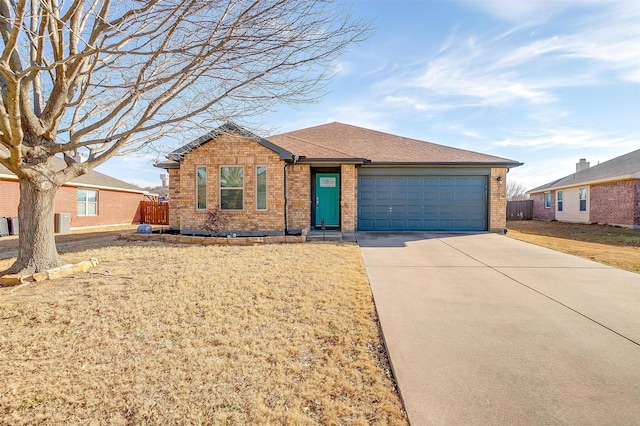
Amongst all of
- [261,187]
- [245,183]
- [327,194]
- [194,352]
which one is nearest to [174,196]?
[245,183]

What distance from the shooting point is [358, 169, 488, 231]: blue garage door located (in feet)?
39.8

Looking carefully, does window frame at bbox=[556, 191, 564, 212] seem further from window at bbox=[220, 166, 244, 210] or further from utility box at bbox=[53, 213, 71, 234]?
utility box at bbox=[53, 213, 71, 234]

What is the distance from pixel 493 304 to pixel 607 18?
8.55m

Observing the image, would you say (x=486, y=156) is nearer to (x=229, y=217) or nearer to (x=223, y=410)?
(x=229, y=217)

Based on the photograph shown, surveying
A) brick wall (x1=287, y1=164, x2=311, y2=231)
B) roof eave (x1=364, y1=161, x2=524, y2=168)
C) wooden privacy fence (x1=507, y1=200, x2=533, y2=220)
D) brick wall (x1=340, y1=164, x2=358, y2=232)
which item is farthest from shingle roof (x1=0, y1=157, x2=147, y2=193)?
wooden privacy fence (x1=507, y1=200, x2=533, y2=220)

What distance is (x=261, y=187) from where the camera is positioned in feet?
35.0

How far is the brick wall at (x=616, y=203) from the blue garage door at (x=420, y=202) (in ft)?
30.5

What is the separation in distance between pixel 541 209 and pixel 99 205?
3115 cm

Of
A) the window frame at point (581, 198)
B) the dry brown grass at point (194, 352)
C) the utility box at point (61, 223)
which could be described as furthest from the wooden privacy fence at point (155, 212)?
the window frame at point (581, 198)

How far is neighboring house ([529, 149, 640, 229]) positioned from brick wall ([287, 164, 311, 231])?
16206 millimetres

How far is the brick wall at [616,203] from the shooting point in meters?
14.8

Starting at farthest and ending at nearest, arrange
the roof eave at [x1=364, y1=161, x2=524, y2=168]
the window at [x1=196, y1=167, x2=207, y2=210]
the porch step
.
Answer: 1. the roof eave at [x1=364, y1=161, x2=524, y2=168]
2. the window at [x1=196, y1=167, x2=207, y2=210]
3. the porch step

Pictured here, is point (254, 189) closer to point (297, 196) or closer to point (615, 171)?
point (297, 196)

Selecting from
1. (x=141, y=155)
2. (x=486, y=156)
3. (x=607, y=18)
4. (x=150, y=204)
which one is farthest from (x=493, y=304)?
(x=150, y=204)
